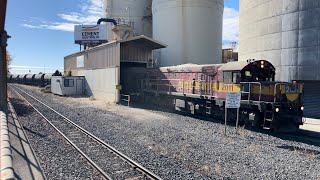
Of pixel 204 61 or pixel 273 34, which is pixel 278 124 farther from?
pixel 204 61

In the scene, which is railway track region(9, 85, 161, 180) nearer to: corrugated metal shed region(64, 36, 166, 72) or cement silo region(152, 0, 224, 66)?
corrugated metal shed region(64, 36, 166, 72)

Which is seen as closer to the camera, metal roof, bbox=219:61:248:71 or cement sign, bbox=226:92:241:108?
cement sign, bbox=226:92:241:108

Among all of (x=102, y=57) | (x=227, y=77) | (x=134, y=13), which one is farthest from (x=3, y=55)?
(x=134, y=13)

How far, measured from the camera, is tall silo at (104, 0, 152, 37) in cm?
5503

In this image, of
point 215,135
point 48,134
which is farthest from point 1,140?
point 215,135

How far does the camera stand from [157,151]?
11242 mm

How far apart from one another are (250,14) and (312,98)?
967 centimetres

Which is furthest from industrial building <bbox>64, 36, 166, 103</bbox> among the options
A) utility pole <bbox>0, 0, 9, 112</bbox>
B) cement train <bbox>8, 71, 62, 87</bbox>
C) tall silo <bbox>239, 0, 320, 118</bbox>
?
utility pole <bbox>0, 0, 9, 112</bbox>

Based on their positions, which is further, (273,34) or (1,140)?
(273,34)

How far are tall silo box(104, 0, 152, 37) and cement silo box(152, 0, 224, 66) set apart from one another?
13.5 m

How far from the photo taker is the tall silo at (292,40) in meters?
23.6

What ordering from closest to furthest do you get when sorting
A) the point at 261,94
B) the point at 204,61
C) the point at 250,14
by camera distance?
the point at 261,94, the point at 250,14, the point at 204,61

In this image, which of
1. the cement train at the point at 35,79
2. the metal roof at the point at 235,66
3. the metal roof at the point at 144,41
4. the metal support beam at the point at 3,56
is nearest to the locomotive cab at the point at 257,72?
the metal roof at the point at 235,66

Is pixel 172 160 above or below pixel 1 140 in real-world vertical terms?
below
